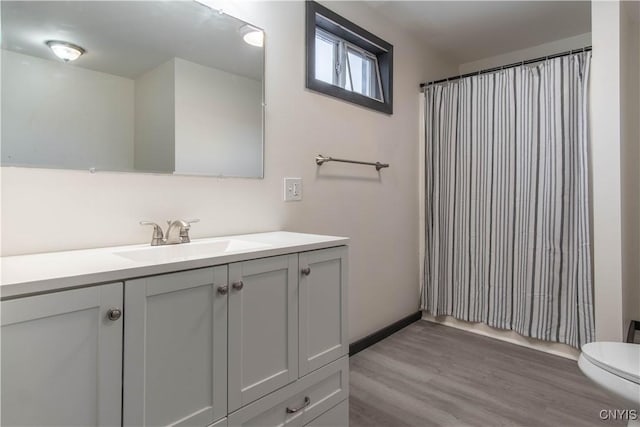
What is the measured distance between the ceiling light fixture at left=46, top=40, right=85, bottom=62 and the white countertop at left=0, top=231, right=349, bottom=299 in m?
0.66

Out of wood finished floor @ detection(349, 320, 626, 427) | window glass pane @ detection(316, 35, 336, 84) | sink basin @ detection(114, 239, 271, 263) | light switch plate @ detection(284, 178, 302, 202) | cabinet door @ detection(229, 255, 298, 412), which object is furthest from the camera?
window glass pane @ detection(316, 35, 336, 84)

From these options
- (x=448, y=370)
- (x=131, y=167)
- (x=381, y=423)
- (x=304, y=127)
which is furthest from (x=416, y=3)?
(x=381, y=423)

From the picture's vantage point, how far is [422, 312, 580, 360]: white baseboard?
2.29m

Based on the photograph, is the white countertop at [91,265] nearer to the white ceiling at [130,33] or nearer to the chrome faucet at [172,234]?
the chrome faucet at [172,234]

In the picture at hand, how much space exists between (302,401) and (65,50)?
4.82 ft

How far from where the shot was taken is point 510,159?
2480 mm

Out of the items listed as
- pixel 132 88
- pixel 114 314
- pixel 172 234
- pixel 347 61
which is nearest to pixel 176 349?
pixel 114 314

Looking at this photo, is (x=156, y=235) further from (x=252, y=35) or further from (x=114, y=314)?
(x=252, y=35)

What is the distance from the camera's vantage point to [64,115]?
1161 millimetres

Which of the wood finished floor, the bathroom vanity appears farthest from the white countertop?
the wood finished floor

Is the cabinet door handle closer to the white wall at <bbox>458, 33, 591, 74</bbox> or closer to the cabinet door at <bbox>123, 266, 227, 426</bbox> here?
the cabinet door at <bbox>123, 266, 227, 426</bbox>

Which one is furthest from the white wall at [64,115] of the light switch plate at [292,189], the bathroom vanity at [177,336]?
the light switch plate at [292,189]

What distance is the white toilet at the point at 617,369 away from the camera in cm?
114

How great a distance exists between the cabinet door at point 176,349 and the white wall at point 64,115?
612 millimetres
